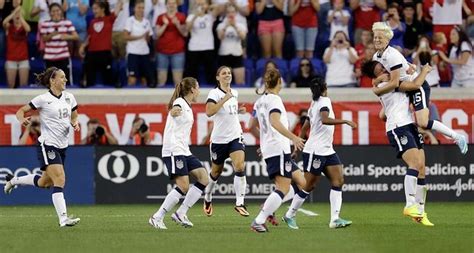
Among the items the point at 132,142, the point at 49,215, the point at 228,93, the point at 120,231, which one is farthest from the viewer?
Result: the point at 132,142

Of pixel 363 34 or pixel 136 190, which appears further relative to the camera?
pixel 363 34

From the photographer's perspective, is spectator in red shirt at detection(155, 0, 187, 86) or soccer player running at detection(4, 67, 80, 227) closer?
soccer player running at detection(4, 67, 80, 227)

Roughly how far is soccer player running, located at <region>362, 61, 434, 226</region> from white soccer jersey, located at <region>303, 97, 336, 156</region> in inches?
30.4

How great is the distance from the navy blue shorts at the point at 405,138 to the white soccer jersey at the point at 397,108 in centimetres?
7

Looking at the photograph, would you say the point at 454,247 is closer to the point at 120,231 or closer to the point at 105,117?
the point at 120,231

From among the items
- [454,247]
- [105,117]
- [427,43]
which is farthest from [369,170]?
[454,247]

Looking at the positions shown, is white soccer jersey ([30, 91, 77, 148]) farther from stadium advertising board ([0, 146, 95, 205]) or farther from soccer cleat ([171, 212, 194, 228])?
stadium advertising board ([0, 146, 95, 205])

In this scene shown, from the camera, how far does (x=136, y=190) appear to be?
25156mm

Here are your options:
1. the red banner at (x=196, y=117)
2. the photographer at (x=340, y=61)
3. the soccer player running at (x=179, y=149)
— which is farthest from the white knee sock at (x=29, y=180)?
the photographer at (x=340, y=61)

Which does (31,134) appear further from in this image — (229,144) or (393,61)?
(393,61)

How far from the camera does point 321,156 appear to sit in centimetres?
1786

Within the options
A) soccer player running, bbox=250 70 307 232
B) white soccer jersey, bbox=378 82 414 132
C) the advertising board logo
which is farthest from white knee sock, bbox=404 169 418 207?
the advertising board logo

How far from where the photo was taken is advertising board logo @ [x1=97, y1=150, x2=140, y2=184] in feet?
82.6

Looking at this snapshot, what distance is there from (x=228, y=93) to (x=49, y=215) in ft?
14.3
